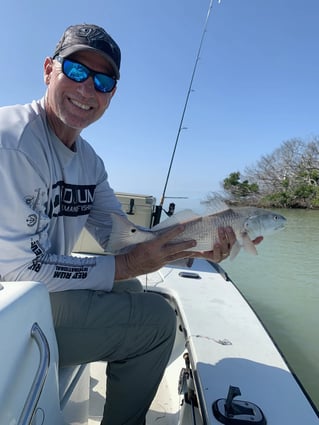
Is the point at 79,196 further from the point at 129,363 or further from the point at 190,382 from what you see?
the point at 190,382

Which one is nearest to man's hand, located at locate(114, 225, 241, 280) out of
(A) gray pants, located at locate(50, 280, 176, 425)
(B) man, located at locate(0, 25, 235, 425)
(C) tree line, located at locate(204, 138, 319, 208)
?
(B) man, located at locate(0, 25, 235, 425)

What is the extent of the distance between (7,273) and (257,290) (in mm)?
6142

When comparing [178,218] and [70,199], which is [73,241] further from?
[178,218]

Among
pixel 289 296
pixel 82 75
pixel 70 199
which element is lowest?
pixel 289 296

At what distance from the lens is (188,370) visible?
2125 millimetres

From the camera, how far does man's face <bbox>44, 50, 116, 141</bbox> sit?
177 cm

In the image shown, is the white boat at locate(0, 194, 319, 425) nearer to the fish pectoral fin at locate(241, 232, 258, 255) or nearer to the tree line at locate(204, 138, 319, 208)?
the fish pectoral fin at locate(241, 232, 258, 255)

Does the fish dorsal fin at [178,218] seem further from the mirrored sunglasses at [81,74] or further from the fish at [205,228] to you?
the mirrored sunglasses at [81,74]

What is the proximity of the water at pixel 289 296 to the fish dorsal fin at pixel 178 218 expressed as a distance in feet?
8.08

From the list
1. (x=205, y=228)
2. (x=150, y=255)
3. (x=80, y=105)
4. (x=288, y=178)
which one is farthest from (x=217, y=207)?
(x=288, y=178)

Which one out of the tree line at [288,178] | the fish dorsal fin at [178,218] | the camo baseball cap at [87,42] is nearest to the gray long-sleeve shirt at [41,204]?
the camo baseball cap at [87,42]

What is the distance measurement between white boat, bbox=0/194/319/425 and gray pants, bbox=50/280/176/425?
0.64 feet

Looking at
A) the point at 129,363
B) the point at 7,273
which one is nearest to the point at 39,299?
the point at 7,273

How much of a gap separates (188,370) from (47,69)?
6.49 feet
